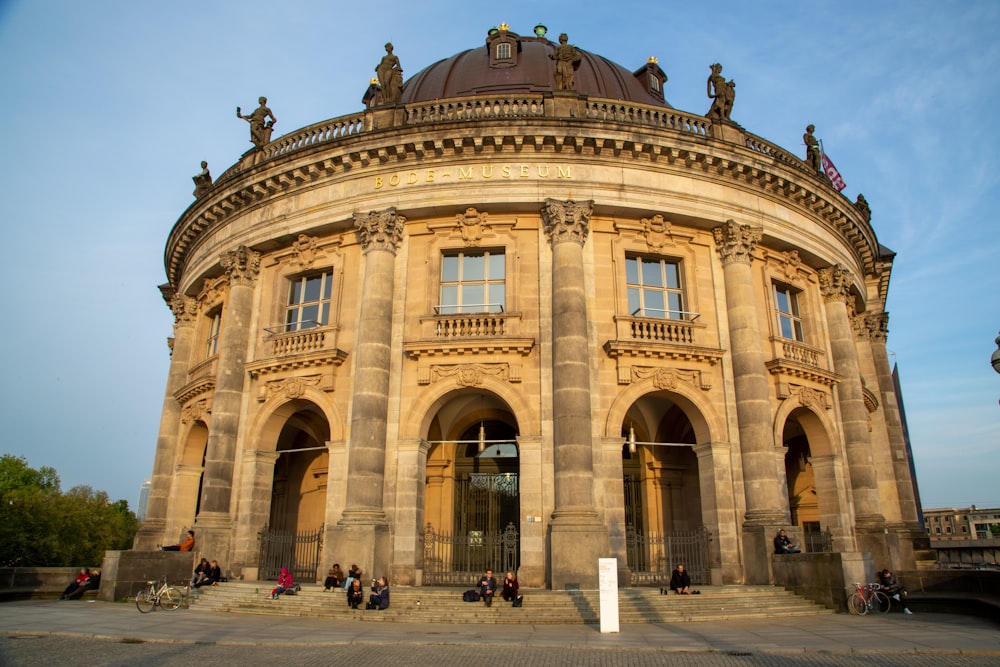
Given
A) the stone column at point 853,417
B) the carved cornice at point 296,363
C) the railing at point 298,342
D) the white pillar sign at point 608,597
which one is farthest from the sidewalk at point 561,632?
the railing at point 298,342

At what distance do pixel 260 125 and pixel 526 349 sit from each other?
13.5 m

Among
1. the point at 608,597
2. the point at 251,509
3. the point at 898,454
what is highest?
the point at 898,454

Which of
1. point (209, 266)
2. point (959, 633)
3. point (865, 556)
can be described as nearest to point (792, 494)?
point (865, 556)

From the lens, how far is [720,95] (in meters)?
23.4

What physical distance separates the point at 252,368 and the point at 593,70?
19.1 metres

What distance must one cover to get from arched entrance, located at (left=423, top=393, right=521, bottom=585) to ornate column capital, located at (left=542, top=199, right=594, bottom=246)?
5215 millimetres

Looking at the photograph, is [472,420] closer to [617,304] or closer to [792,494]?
[617,304]

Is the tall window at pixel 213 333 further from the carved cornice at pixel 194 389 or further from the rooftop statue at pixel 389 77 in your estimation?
the rooftop statue at pixel 389 77

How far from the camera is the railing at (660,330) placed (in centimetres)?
2044

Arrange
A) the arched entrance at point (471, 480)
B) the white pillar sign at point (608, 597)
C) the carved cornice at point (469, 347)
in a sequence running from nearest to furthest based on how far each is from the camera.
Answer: the white pillar sign at point (608, 597)
the carved cornice at point (469, 347)
the arched entrance at point (471, 480)

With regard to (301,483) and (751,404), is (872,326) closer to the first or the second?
(751,404)

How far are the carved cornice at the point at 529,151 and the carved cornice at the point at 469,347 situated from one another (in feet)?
18.7

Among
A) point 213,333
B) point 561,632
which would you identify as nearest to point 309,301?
point 213,333

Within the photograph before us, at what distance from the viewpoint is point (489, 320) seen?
20.3 m
